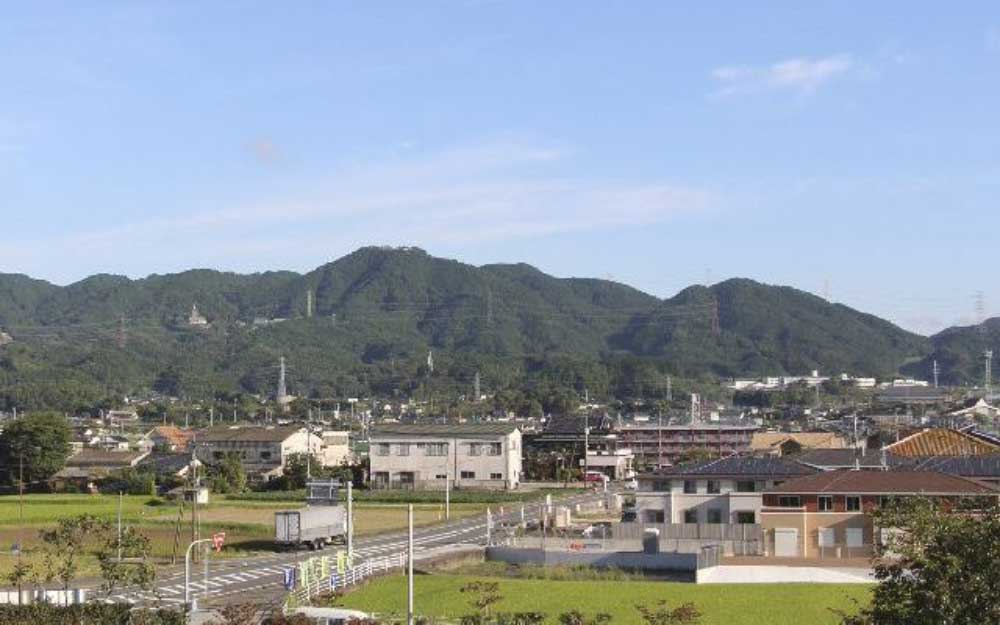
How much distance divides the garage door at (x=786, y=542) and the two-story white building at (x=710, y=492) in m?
2.08

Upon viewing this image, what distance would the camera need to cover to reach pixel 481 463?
208ft

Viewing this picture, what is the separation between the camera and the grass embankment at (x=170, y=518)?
3756 centimetres

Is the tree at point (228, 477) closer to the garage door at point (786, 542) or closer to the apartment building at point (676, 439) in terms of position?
the apartment building at point (676, 439)

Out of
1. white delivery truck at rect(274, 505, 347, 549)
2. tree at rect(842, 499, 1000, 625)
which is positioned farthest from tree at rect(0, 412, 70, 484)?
tree at rect(842, 499, 1000, 625)

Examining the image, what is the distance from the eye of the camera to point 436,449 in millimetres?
63219

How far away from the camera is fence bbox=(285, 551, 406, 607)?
985 inches

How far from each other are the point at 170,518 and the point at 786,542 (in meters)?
22.4

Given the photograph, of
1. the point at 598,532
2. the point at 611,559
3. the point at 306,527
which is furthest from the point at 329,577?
the point at 598,532

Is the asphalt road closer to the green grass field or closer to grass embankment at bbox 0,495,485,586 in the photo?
grass embankment at bbox 0,495,485,586

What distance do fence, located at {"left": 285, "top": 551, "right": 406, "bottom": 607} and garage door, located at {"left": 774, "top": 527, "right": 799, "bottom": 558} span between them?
888 cm

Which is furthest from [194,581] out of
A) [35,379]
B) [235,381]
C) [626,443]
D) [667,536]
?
[235,381]

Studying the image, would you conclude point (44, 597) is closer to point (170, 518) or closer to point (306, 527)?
point (306, 527)

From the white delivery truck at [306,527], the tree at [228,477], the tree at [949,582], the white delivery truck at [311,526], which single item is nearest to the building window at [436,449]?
the tree at [228,477]

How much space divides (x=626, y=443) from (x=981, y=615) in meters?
74.3
